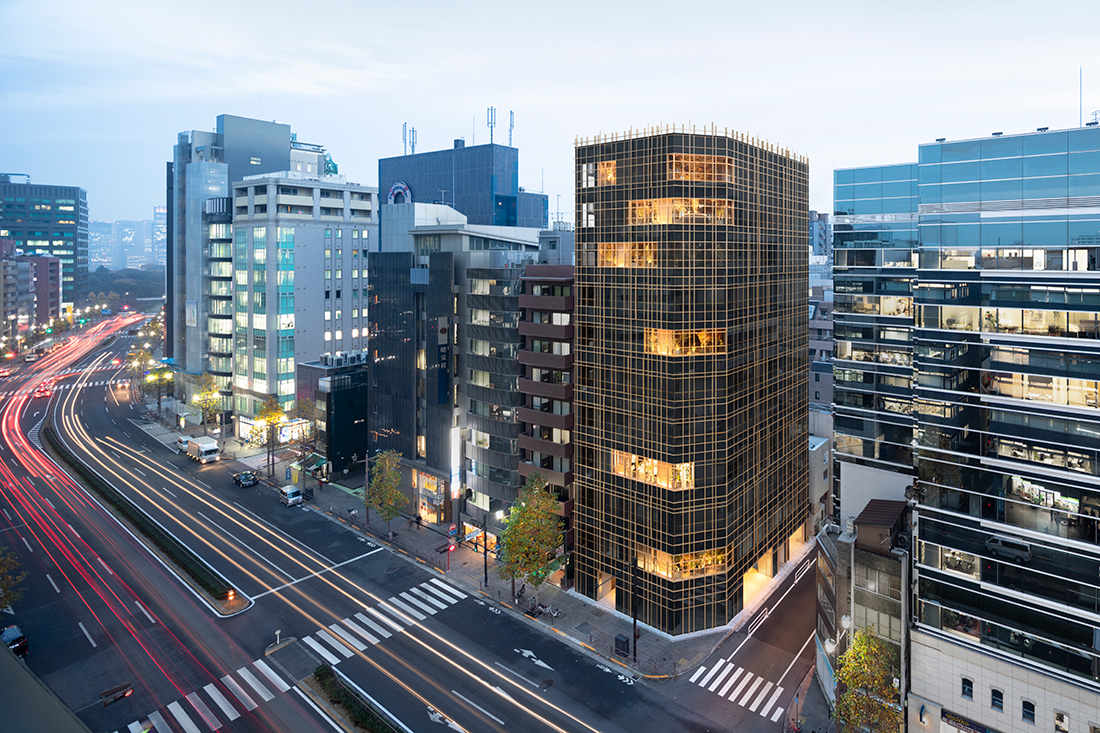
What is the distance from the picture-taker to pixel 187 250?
126000 mm

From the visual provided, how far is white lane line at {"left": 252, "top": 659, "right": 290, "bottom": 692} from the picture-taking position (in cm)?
4472

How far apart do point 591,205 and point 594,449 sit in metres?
21.9

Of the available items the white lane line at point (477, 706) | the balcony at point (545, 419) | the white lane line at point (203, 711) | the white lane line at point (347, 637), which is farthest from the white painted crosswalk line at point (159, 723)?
the balcony at point (545, 419)

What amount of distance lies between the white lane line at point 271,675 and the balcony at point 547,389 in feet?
102

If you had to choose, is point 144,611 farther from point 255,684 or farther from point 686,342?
point 686,342

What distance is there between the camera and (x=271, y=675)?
4606 centimetres

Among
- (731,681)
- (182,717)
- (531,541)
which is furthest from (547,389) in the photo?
(182,717)

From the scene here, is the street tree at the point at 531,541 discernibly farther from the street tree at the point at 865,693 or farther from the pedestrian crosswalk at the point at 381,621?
the street tree at the point at 865,693

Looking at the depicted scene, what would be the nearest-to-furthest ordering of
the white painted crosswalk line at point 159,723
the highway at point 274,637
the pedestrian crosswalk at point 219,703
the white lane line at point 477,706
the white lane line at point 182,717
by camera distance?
the white painted crosswalk line at point 159,723
the white lane line at point 182,717
the pedestrian crosswalk at point 219,703
the white lane line at point 477,706
the highway at point 274,637

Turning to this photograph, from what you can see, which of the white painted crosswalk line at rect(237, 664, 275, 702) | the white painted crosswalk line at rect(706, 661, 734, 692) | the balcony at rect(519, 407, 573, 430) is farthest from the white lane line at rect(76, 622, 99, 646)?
the white painted crosswalk line at rect(706, 661, 734, 692)

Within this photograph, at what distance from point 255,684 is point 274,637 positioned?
247 inches

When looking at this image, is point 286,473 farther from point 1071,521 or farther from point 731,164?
point 1071,521

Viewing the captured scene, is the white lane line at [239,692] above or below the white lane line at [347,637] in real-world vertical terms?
below

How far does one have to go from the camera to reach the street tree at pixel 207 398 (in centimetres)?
10962
